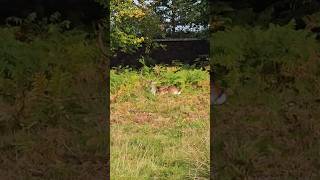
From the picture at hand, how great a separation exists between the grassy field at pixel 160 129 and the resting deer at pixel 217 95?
13cm

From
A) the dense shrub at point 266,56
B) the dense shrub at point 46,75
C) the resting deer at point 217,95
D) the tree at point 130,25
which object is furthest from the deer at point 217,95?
the tree at point 130,25

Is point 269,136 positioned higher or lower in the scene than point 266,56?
lower

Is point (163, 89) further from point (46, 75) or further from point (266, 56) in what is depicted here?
point (46, 75)

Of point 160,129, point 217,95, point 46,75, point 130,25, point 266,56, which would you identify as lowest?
point 160,129

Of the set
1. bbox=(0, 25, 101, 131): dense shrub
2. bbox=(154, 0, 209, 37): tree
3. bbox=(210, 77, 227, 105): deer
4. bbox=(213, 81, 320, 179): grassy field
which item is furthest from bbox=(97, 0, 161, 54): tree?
bbox=(213, 81, 320, 179): grassy field

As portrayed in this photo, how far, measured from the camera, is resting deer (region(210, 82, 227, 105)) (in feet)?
15.8

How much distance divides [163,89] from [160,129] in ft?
7.50

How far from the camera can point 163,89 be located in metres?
6.46

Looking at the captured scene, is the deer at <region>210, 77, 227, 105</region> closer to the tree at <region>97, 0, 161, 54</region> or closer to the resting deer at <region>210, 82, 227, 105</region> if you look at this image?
the resting deer at <region>210, 82, 227, 105</region>

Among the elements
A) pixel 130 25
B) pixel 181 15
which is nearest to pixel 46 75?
pixel 130 25

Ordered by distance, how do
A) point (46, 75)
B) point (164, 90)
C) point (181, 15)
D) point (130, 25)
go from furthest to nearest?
point (181, 15) < point (130, 25) < point (164, 90) < point (46, 75)

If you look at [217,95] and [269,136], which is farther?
[217,95]

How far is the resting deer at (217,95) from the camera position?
4824mm

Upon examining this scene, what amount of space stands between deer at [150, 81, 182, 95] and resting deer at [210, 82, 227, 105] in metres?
0.91
